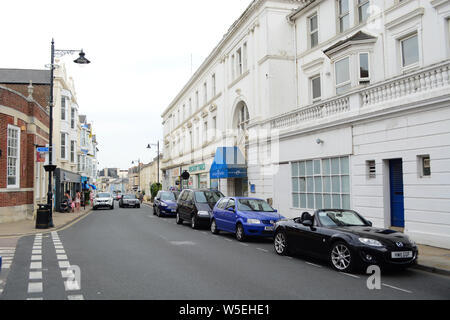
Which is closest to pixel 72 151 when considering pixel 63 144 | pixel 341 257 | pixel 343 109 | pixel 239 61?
pixel 63 144

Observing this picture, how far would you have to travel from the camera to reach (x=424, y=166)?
472 inches

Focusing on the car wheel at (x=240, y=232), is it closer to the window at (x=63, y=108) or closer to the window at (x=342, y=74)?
the window at (x=342, y=74)

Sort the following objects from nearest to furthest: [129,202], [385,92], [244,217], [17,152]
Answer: [385,92] → [244,217] → [17,152] → [129,202]

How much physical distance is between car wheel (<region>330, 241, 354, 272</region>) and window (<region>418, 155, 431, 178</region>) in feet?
15.7

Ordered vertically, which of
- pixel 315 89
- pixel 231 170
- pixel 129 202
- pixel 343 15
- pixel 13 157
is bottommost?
pixel 129 202

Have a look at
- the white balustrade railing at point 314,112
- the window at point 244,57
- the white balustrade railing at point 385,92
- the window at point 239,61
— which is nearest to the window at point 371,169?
the white balustrade railing at point 385,92

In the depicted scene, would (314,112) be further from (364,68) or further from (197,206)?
(197,206)

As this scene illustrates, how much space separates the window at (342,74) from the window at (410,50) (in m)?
2.39

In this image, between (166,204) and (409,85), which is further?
(166,204)

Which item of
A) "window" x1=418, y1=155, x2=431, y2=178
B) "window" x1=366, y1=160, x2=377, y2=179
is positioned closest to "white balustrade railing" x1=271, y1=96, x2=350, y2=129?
"window" x1=366, y1=160, x2=377, y2=179

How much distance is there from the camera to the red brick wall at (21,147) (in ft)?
63.4

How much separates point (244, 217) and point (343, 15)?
Answer: 1098cm

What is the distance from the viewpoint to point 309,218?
10055 millimetres
